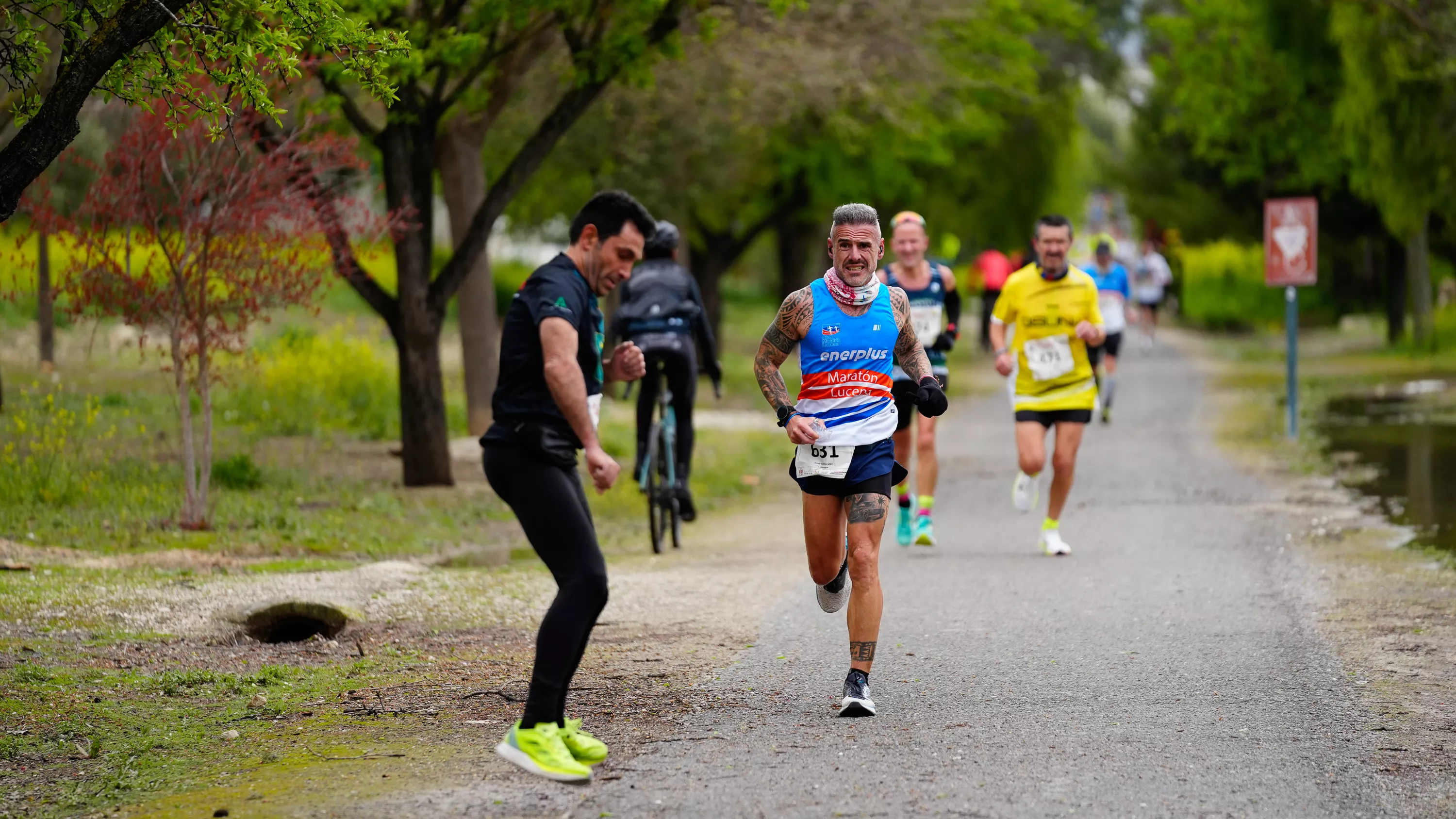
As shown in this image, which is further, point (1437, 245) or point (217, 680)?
point (1437, 245)

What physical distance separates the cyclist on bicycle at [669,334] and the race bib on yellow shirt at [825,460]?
4248 millimetres

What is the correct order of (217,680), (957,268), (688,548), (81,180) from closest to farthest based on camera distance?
(217,680) < (688,548) < (81,180) < (957,268)

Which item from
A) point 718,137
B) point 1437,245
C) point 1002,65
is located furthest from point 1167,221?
point 718,137

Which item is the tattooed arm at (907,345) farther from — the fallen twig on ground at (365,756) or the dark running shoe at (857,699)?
the fallen twig on ground at (365,756)

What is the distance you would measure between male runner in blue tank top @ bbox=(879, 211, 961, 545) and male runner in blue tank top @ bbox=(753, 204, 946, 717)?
373 cm

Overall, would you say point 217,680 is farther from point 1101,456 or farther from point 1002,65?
point 1002,65

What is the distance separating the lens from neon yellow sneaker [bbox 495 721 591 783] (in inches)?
211

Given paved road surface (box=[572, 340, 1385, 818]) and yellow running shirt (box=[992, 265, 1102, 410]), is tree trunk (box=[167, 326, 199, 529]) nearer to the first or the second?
paved road surface (box=[572, 340, 1385, 818])

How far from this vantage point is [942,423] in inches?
825

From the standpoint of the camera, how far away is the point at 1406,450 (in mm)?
16531

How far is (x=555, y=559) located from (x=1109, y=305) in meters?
15.3

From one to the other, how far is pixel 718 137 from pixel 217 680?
58.2ft

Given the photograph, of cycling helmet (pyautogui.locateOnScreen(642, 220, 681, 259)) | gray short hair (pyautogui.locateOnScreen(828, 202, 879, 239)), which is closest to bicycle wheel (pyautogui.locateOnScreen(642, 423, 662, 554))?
cycling helmet (pyautogui.locateOnScreen(642, 220, 681, 259))

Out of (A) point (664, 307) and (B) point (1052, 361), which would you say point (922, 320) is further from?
(A) point (664, 307)
